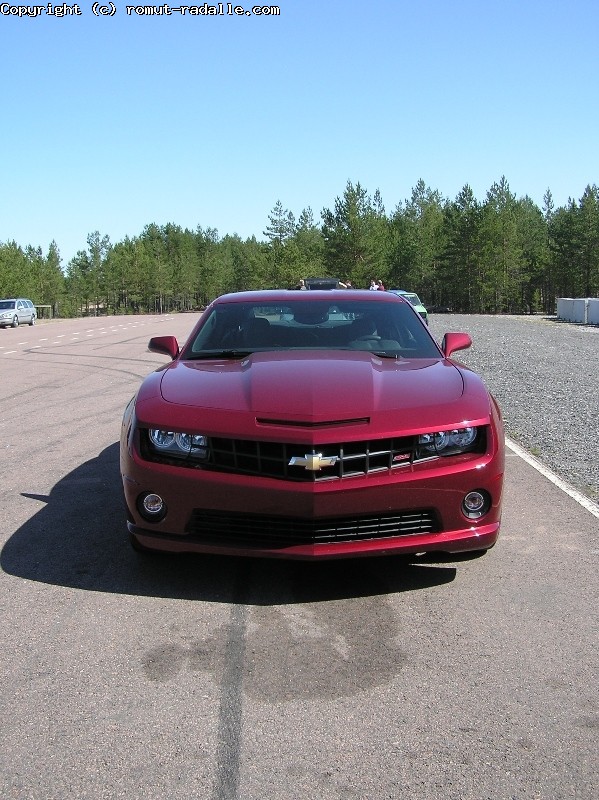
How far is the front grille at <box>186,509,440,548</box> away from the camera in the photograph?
3896 mm

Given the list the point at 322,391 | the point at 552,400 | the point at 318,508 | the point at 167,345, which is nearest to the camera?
the point at 318,508

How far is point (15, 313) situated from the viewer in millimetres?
46656

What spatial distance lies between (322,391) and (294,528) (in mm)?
696

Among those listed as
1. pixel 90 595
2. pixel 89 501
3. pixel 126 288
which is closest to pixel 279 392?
pixel 90 595

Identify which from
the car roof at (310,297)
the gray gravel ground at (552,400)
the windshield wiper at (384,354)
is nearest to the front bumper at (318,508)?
the windshield wiper at (384,354)

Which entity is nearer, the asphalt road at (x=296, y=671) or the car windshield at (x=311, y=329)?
the asphalt road at (x=296, y=671)

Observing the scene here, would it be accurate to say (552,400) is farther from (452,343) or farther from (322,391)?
(322,391)

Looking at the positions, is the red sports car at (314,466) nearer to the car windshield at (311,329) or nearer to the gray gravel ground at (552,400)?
the car windshield at (311,329)

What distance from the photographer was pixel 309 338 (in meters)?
5.51

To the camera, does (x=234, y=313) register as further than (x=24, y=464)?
No

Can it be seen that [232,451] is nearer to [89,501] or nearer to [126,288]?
[89,501]

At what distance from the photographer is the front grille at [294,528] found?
3.90 metres

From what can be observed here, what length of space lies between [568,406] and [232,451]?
307 inches

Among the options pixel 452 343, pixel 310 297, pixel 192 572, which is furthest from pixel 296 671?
pixel 310 297
